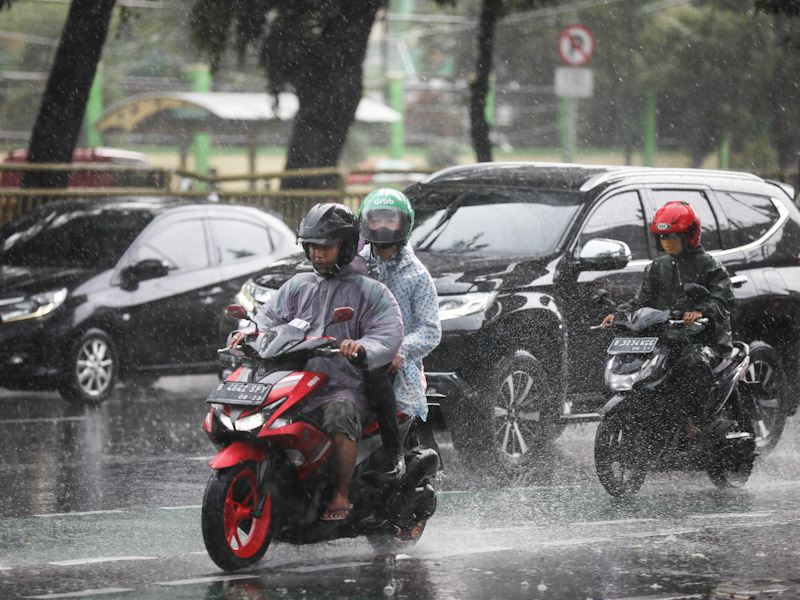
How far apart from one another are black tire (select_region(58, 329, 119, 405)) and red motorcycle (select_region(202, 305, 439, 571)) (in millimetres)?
6547

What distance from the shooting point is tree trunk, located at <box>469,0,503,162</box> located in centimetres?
2347

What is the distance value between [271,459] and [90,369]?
706 centimetres

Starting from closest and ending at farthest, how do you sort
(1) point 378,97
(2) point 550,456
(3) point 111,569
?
(3) point 111,569 < (2) point 550,456 < (1) point 378,97

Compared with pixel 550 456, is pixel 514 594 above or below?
above

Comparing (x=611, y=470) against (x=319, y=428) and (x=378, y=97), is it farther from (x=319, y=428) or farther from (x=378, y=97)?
(x=378, y=97)

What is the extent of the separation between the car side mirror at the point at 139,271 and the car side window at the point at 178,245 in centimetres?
15

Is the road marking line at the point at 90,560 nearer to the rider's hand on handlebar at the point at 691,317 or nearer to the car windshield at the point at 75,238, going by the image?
the rider's hand on handlebar at the point at 691,317

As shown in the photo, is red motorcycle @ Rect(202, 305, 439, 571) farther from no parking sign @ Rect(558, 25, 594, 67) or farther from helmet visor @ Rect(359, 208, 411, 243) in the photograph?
no parking sign @ Rect(558, 25, 594, 67)

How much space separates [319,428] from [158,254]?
7650 millimetres

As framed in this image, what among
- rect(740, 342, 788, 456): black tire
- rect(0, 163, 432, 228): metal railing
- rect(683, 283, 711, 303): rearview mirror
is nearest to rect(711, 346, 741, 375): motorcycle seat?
rect(683, 283, 711, 303): rearview mirror

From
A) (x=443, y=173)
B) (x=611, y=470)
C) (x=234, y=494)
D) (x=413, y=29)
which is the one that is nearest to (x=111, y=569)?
(x=234, y=494)

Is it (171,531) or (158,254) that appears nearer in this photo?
(171,531)

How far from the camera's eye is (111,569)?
21.7 ft

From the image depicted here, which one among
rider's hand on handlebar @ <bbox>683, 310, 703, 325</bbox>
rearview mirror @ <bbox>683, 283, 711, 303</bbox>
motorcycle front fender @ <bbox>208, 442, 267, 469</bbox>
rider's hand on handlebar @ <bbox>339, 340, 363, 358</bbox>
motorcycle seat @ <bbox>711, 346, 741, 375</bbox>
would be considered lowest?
motorcycle seat @ <bbox>711, 346, 741, 375</bbox>
